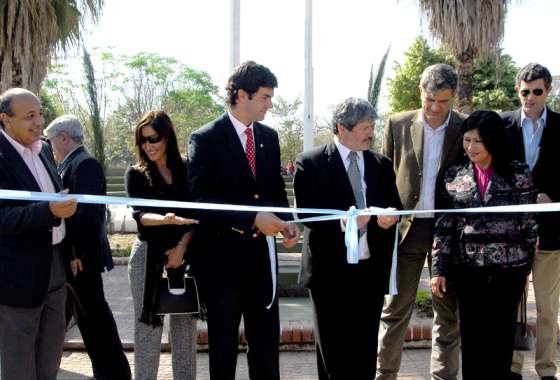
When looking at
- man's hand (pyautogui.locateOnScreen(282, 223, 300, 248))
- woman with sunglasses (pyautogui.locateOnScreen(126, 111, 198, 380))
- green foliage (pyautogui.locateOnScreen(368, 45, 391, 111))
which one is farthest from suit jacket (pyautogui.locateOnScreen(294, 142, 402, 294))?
green foliage (pyautogui.locateOnScreen(368, 45, 391, 111))

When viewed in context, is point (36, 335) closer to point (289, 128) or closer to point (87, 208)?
point (87, 208)

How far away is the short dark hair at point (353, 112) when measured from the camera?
4289mm

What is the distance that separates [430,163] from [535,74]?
105 cm

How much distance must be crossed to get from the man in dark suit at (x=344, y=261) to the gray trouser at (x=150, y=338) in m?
0.96

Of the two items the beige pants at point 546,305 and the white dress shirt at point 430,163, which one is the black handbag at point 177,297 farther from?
the beige pants at point 546,305

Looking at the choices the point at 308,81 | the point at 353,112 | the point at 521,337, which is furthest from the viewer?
the point at 308,81

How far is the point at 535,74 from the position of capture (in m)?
Answer: 5.09

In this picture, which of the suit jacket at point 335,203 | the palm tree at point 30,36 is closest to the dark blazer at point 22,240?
the suit jacket at point 335,203

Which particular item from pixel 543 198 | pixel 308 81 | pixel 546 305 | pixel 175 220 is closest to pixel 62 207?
pixel 175 220

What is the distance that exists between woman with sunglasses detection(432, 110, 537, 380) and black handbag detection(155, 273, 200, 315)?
5.32 feet

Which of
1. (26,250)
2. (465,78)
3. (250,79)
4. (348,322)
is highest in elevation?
(465,78)

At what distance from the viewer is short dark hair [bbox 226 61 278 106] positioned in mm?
4086

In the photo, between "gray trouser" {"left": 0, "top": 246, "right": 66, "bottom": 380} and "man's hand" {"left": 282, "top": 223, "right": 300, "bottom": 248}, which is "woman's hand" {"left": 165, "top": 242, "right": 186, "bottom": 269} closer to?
"gray trouser" {"left": 0, "top": 246, "right": 66, "bottom": 380}

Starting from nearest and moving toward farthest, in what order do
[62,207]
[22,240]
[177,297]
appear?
[62,207] < [22,240] < [177,297]
